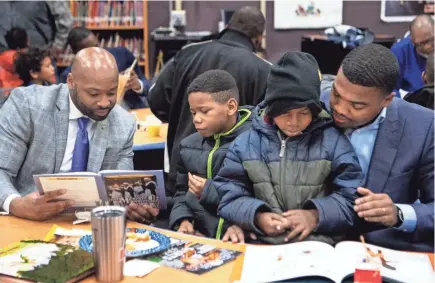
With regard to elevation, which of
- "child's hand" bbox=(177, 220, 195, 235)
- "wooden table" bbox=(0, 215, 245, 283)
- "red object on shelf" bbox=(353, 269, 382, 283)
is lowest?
"child's hand" bbox=(177, 220, 195, 235)

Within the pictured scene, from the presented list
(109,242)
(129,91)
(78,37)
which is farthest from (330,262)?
(78,37)

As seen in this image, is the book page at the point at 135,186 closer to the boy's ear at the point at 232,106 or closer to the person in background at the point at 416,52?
the boy's ear at the point at 232,106

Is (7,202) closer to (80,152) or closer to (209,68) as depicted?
(80,152)

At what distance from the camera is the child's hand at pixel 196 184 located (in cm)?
222

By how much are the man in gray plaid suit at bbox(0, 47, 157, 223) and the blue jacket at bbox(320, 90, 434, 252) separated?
1096mm

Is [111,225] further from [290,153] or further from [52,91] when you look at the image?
[52,91]

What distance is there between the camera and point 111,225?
1654 millimetres

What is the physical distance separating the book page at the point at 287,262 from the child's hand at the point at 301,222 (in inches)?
2.3

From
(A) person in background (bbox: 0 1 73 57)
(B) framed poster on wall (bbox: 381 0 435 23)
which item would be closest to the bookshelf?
(A) person in background (bbox: 0 1 73 57)

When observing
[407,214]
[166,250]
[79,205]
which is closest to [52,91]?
[79,205]

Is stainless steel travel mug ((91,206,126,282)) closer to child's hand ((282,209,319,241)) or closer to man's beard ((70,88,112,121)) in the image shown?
child's hand ((282,209,319,241))

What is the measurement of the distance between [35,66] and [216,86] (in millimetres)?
2842

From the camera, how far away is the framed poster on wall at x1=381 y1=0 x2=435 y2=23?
23.3 feet

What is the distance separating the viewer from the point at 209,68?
3.36 meters
